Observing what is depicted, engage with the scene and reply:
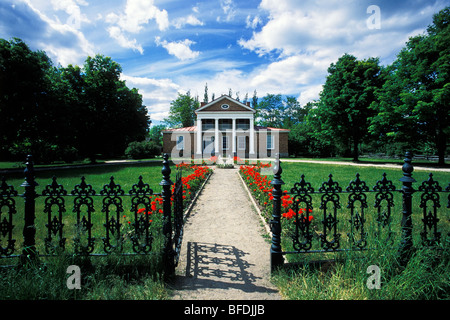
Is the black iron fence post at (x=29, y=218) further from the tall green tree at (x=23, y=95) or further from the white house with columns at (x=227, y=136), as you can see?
the white house with columns at (x=227, y=136)

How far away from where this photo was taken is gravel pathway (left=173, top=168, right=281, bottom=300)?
2732 mm

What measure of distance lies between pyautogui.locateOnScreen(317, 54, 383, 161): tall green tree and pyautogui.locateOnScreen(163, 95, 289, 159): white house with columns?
9609 mm

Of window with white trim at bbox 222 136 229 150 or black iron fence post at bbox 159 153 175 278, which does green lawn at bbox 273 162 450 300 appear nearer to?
black iron fence post at bbox 159 153 175 278

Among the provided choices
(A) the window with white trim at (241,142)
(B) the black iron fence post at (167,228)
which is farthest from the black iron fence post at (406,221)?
(A) the window with white trim at (241,142)

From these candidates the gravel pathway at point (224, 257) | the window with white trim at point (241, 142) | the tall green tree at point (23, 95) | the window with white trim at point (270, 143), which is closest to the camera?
the gravel pathway at point (224, 257)

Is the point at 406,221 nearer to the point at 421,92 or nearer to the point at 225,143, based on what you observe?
the point at 421,92

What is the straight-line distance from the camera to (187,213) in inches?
234

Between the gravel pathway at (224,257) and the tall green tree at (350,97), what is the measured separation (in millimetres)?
21203

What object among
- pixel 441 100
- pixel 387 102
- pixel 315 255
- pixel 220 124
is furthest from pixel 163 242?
pixel 220 124

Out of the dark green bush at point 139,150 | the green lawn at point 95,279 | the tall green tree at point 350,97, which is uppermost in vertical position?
the tall green tree at point 350,97

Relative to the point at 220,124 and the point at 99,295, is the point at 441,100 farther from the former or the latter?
the point at 220,124

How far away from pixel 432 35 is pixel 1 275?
92.5 feet

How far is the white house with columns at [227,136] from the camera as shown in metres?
32.1

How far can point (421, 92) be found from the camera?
16359 millimetres
